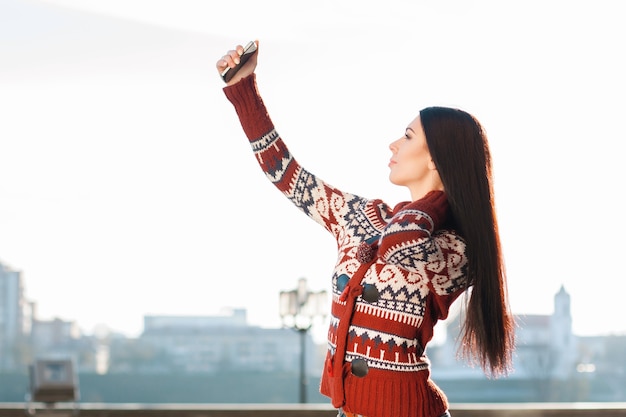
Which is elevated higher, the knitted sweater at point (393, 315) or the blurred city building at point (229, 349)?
the knitted sweater at point (393, 315)

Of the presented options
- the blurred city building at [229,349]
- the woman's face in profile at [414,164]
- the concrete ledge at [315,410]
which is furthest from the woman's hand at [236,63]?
the blurred city building at [229,349]

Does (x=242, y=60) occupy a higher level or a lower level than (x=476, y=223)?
higher

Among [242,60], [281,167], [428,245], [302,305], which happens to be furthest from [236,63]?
[302,305]

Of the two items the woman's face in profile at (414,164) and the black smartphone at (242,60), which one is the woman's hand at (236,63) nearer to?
the black smartphone at (242,60)

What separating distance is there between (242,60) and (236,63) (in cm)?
2

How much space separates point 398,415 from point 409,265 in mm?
250

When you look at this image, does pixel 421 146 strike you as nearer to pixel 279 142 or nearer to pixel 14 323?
pixel 279 142

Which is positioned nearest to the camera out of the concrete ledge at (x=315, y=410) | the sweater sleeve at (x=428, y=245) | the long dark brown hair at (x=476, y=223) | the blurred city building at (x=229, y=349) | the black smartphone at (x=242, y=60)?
the sweater sleeve at (x=428, y=245)

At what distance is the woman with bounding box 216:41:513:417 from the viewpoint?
1.72 metres

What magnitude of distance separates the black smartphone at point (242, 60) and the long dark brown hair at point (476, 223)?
1.10 ft

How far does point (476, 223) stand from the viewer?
1747 mm

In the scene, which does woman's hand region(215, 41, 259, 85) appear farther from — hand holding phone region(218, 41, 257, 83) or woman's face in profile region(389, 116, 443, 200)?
woman's face in profile region(389, 116, 443, 200)

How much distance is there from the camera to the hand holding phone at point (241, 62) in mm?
1860

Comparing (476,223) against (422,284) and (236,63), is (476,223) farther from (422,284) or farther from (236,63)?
(236,63)
